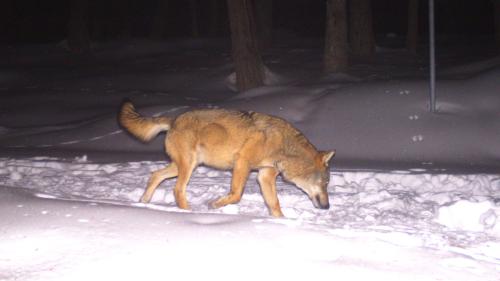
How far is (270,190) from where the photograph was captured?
25.5 ft

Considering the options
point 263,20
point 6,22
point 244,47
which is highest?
point 6,22

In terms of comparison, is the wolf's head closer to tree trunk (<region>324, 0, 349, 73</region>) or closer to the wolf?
the wolf

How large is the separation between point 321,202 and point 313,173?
385 mm

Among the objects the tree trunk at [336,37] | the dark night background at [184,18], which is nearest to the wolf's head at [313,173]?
the tree trunk at [336,37]

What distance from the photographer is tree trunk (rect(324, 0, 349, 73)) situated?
Result: 56.5 ft

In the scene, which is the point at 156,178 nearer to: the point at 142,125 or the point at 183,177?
the point at 183,177

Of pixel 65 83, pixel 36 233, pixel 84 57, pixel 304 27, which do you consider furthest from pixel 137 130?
pixel 304 27

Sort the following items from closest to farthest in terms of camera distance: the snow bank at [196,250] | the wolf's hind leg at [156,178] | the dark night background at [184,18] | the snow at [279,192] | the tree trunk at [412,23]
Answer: the snow bank at [196,250] → the snow at [279,192] → the wolf's hind leg at [156,178] → the tree trunk at [412,23] → the dark night background at [184,18]

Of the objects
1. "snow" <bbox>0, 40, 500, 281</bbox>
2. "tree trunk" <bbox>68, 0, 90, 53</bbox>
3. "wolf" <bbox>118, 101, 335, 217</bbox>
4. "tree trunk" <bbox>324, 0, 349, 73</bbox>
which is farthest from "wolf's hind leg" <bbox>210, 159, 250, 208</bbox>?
"tree trunk" <bbox>68, 0, 90, 53</bbox>

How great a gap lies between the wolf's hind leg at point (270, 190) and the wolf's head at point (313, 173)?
17cm

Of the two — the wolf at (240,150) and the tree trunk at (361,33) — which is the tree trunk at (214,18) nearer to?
the tree trunk at (361,33)

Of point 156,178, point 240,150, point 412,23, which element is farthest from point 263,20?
point 240,150

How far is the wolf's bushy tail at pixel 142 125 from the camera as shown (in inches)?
309

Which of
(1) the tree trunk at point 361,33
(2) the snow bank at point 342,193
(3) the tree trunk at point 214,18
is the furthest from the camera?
(3) the tree trunk at point 214,18
